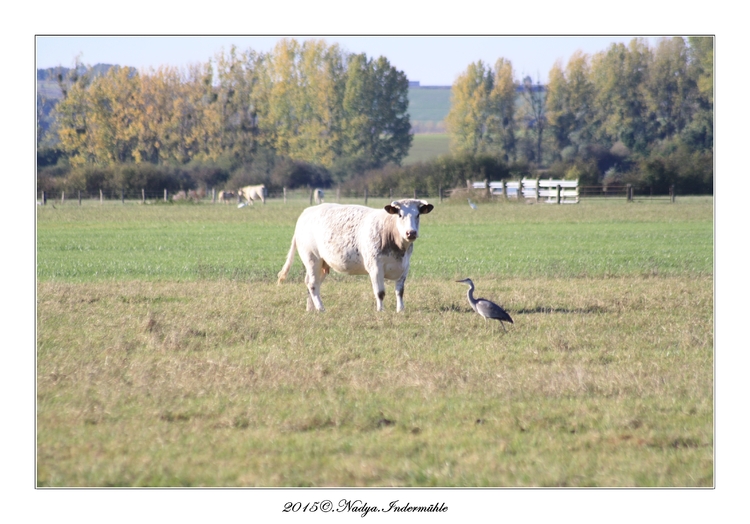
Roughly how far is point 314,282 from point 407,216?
2.06m

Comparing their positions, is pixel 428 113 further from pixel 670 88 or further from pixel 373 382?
pixel 373 382

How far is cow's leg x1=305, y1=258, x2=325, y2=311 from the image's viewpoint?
12.7 m

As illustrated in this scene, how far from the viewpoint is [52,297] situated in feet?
45.5

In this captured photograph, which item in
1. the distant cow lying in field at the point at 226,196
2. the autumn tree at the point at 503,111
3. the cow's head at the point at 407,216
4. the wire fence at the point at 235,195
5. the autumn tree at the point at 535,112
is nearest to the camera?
the cow's head at the point at 407,216

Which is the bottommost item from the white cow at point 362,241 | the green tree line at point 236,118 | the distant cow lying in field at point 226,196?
the white cow at point 362,241

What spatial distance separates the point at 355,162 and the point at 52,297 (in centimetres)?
5578

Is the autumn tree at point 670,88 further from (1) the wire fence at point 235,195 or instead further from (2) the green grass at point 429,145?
(2) the green grass at point 429,145

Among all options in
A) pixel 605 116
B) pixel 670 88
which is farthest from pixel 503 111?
pixel 670 88

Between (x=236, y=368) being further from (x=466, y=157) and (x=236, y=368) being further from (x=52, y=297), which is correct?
(x=466, y=157)

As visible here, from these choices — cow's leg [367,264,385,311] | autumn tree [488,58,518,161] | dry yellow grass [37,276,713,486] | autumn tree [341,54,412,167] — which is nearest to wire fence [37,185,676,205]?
autumn tree [341,54,412,167]

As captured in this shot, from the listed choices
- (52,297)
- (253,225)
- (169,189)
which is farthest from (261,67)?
(52,297)

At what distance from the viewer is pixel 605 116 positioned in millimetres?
64062

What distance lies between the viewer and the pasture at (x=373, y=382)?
593 centimetres

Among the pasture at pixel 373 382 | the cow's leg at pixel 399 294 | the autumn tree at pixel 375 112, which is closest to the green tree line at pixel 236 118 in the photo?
the autumn tree at pixel 375 112
